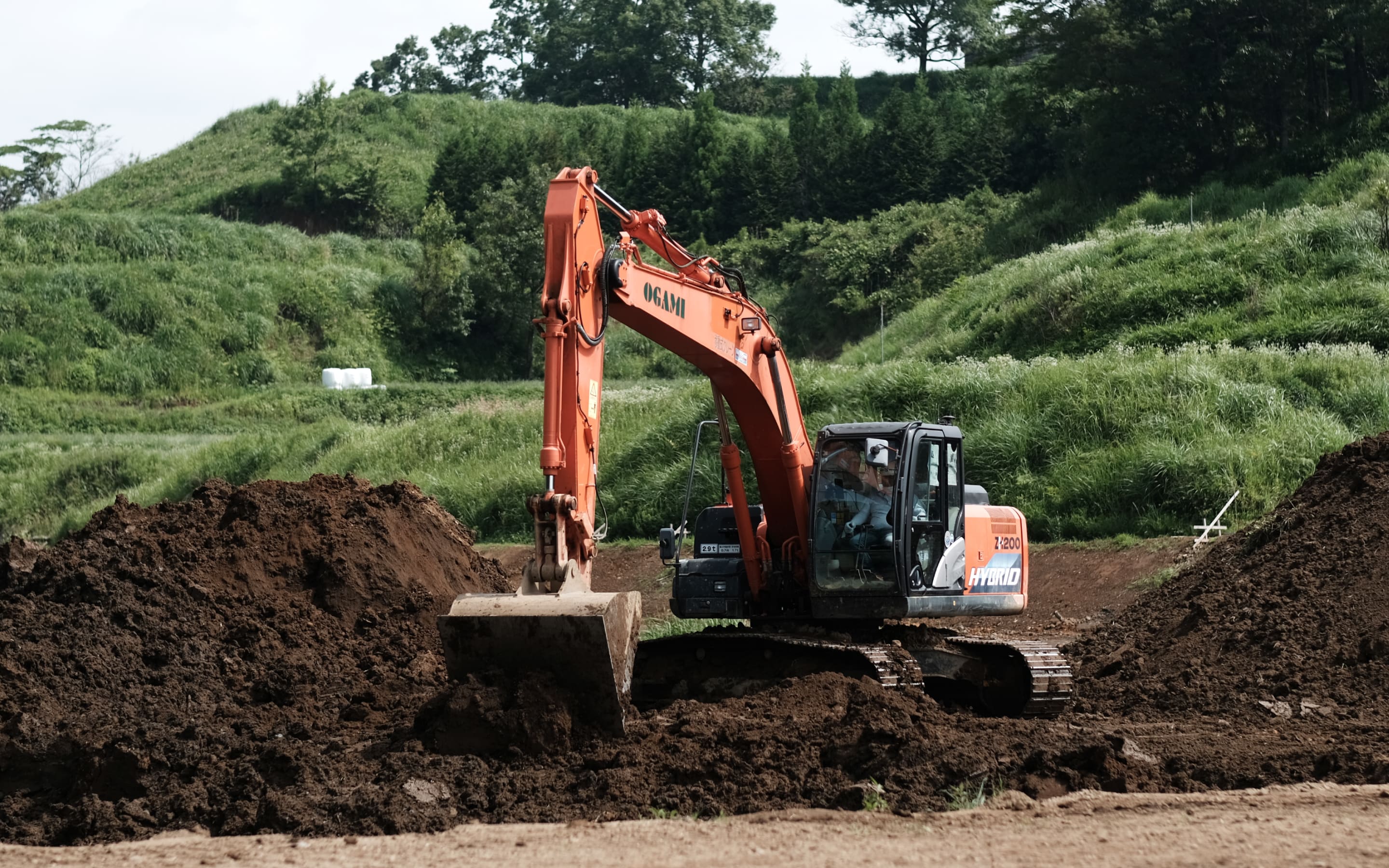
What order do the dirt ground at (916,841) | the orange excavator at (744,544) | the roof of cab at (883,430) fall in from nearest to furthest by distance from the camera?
the dirt ground at (916,841) → the orange excavator at (744,544) → the roof of cab at (883,430)

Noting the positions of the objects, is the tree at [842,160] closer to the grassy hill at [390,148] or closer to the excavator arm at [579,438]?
the grassy hill at [390,148]

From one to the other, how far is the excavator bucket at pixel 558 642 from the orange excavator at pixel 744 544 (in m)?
0.01

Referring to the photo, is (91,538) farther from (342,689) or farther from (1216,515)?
(1216,515)

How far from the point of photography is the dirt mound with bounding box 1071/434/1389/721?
11.0 metres

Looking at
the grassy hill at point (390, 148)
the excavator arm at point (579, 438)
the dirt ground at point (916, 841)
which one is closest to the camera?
the dirt ground at point (916, 841)

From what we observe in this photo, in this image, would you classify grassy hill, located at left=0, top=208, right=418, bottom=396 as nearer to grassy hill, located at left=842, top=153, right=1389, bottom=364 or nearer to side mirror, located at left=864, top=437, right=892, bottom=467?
grassy hill, located at left=842, top=153, right=1389, bottom=364

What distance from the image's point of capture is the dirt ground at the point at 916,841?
6.61 m

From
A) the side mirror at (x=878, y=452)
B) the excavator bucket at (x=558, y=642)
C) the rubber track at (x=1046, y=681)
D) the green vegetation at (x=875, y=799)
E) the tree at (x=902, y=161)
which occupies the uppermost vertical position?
the tree at (x=902, y=161)

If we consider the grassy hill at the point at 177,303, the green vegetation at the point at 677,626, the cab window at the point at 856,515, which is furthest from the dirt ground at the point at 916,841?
the grassy hill at the point at 177,303

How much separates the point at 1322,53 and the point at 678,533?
106ft

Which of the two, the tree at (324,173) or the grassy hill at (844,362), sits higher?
the tree at (324,173)

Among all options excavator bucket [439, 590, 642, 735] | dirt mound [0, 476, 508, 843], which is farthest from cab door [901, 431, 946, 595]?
dirt mound [0, 476, 508, 843]

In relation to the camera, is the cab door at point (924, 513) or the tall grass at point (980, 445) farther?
the tall grass at point (980, 445)

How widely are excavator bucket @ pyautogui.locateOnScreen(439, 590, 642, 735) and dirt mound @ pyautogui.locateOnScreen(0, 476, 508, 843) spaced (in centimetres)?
99
